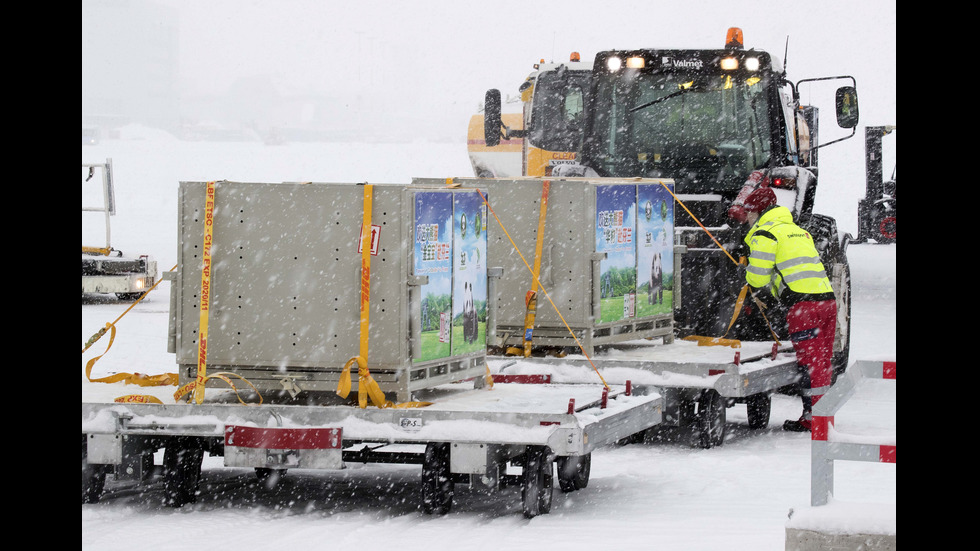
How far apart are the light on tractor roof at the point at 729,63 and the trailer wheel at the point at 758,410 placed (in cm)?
314

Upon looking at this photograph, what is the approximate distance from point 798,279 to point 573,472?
3175 millimetres

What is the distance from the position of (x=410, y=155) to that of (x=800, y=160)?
200 ft

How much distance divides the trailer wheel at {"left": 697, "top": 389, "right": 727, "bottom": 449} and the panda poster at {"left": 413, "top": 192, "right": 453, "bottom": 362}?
2.61 metres

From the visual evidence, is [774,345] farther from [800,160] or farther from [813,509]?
[813,509]

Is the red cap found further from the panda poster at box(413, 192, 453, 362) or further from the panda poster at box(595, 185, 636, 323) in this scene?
the panda poster at box(413, 192, 453, 362)

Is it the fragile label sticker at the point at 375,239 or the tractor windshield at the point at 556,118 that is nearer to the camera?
the fragile label sticker at the point at 375,239

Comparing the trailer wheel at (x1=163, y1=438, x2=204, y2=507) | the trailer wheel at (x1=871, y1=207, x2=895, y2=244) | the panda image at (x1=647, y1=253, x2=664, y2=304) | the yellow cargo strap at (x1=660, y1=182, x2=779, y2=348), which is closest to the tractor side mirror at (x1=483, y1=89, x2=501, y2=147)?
the yellow cargo strap at (x1=660, y1=182, x2=779, y2=348)

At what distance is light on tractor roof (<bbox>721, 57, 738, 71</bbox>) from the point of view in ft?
40.4

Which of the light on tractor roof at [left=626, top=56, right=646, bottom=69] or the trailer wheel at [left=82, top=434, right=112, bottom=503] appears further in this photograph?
the light on tractor roof at [left=626, top=56, right=646, bottom=69]

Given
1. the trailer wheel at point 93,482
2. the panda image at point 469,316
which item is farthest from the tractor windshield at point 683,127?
the trailer wheel at point 93,482

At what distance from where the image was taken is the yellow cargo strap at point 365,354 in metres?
7.37

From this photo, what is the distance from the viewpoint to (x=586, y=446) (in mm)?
7219

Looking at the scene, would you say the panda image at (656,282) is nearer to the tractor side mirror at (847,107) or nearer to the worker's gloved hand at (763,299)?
the worker's gloved hand at (763,299)

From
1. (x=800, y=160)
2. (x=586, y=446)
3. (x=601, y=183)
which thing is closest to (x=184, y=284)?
(x=586, y=446)
